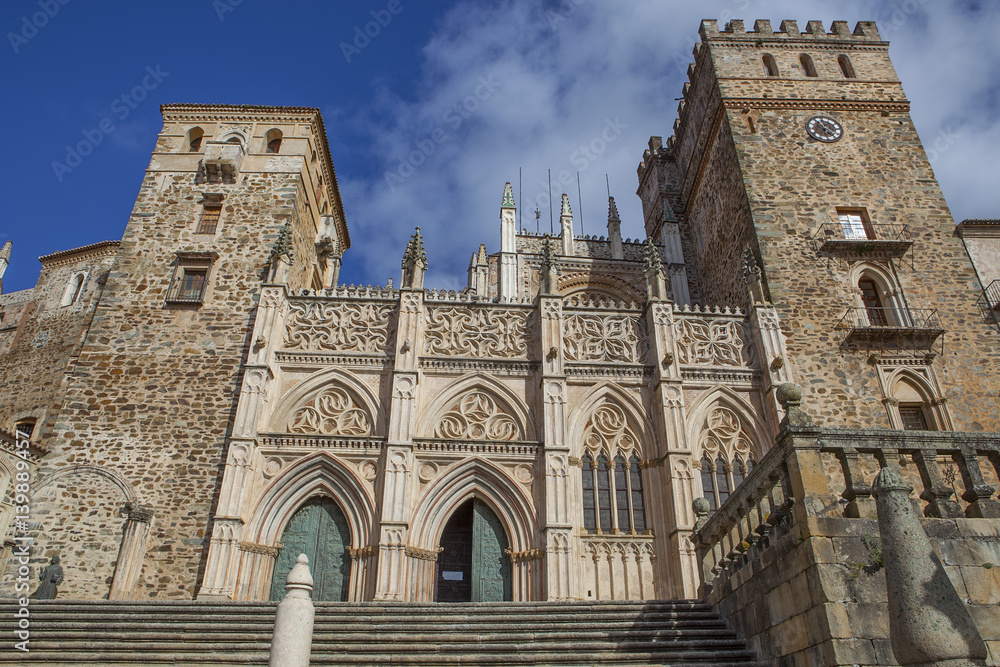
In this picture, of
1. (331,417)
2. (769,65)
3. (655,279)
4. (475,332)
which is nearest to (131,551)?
(331,417)

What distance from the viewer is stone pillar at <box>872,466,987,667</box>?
5.32 m

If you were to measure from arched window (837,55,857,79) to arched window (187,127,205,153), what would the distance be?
21.6 meters

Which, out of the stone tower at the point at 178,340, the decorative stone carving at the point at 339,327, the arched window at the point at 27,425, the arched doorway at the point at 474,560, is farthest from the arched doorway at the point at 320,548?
the arched window at the point at 27,425

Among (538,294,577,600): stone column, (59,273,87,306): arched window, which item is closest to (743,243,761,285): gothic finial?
(538,294,577,600): stone column

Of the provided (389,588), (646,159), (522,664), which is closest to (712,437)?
(389,588)

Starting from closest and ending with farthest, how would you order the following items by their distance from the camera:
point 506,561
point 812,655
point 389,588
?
point 812,655, point 389,588, point 506,561

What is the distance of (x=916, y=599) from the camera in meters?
5.64

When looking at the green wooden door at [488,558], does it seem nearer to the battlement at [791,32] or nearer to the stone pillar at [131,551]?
the stone pillar at [131,551]

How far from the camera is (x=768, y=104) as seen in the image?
23.0m

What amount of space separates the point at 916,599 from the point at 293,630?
5.49m

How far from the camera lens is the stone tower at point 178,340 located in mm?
15367

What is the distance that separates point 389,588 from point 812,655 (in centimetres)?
963

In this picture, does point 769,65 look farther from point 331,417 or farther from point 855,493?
point 855,493

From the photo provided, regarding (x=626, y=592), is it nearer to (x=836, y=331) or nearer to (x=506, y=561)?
(x=506, y=561)
